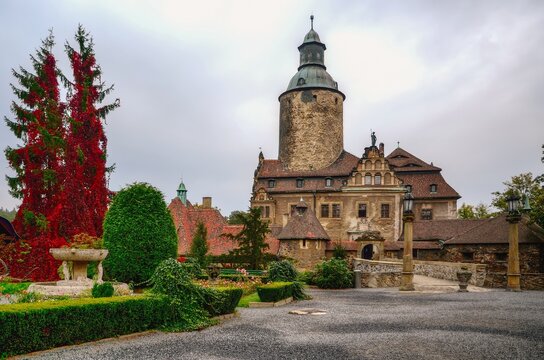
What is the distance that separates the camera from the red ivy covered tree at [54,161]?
76.9 ft

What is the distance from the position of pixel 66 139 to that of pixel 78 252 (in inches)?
483

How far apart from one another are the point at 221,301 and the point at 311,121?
39.4 metres

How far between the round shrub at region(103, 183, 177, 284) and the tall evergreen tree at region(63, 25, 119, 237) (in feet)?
16.1

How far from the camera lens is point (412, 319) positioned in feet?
42.1

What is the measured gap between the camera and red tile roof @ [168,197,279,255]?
38531 millimetres

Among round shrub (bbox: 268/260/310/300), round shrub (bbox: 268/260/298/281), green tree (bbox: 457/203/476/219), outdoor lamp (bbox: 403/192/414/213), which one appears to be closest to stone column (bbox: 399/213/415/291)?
outdoor lamp (bbox: 403/192/414/213)

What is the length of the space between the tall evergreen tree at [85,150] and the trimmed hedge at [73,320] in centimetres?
1504

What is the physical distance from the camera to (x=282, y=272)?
19.7 metres

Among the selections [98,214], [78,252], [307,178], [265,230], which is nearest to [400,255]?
[307,178]

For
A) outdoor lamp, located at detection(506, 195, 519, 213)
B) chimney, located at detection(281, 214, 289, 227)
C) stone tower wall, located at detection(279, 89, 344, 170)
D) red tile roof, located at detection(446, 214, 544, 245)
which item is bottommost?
red tile roof, located at detection(446, 214, 544, 245)

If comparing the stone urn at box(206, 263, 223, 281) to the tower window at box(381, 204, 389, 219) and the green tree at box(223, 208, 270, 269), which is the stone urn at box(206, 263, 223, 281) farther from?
the tower window at box(381, 204, 389, 219)

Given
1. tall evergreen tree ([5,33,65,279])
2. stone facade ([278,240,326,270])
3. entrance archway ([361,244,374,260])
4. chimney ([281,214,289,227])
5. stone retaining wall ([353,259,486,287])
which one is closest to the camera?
tall evergreen tree ([5,33,65,279])

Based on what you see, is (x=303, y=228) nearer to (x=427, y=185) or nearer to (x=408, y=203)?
(x=427, y=185)

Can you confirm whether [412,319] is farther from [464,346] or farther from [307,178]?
[307,178]
